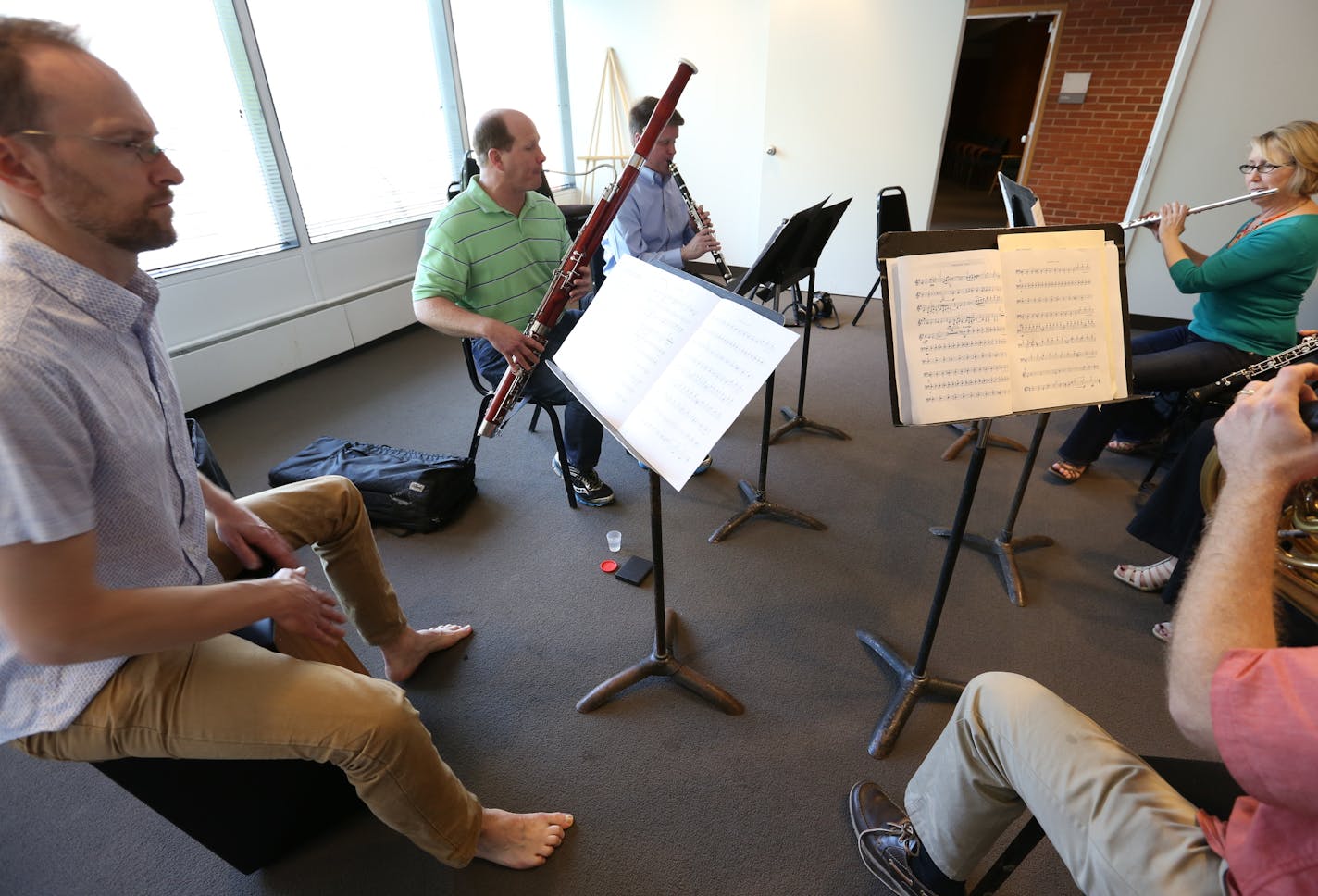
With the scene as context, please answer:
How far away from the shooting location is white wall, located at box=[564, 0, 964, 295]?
4090 mm

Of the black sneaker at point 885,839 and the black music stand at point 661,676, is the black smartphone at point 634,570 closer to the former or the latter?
the black music stand at point 661,676

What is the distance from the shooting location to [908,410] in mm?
1107

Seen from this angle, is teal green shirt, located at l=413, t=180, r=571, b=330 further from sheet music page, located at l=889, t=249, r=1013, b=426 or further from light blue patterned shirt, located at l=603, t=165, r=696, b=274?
sheet music page, located at l=889, t=249, r=1013, b=426

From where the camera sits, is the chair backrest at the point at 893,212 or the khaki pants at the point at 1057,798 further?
the chair backrest at the point at 893,212

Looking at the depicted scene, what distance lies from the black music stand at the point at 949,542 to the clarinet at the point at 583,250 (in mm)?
785

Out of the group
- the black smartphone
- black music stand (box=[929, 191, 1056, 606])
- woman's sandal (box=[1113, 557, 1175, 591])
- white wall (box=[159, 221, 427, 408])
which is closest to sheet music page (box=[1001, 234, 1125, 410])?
black music stand (box=[929, 191, 1056, 606])

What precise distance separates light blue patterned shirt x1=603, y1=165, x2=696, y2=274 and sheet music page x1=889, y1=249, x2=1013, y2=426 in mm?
1516

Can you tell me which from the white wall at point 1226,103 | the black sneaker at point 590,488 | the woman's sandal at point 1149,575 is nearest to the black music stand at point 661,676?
the black sneaker at point 590,488

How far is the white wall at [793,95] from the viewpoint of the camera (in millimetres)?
4090

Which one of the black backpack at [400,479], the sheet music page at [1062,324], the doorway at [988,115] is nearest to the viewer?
the sheet music page at [1062,324]

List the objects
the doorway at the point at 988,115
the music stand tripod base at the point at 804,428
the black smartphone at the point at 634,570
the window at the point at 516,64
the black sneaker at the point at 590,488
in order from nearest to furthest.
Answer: the black smartphone at the point at 634,570, the black sneaker at the point at 590,488, the music stand tripod base at the point at 804,428, the window at the point at 516,64, the doorway at the point at 988,115

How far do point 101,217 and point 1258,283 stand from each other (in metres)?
3.21

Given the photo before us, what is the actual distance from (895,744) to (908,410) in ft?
2.84

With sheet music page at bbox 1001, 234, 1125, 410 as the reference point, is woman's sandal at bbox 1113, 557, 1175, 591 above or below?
below
